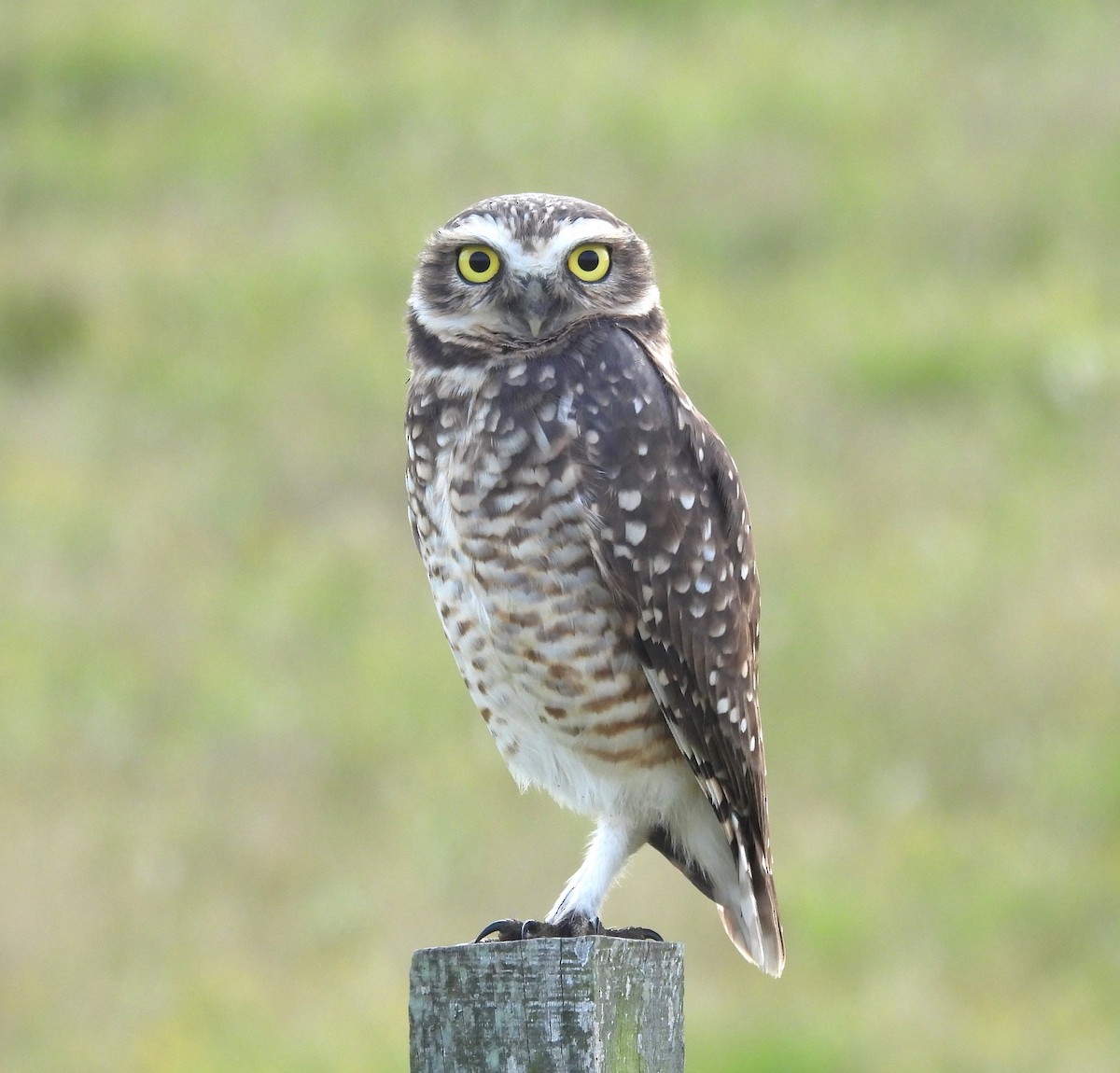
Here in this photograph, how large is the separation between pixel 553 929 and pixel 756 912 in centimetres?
75

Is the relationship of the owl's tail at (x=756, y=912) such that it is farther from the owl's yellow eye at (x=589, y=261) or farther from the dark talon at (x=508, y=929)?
the owl's yellow eye at (x=589, y=261)

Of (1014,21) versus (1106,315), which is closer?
(1106,315)

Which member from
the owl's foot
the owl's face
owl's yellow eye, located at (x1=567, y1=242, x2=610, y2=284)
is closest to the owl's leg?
the owl's foot

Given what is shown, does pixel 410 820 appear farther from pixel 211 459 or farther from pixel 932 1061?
pixel 211 459

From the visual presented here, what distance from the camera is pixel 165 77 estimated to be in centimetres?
1680

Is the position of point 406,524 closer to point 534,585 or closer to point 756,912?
point 756,912

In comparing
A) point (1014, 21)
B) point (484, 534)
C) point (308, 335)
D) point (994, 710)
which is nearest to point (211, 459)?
point (308, 335)

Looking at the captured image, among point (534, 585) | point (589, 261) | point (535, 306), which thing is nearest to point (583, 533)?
point (534, 585)

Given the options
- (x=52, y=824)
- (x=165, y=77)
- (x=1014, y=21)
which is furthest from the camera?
(x=1014, y=21)

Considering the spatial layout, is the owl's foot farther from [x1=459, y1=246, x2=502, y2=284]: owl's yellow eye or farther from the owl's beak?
[x1=459, y1=246, x2=502, y2=284]: owl's yellow eye

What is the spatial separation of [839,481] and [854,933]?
13.8 feet

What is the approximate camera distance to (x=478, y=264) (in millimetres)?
3986

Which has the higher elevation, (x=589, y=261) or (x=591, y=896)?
(x=589, y=261)

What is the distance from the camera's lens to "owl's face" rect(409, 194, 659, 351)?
155 inches
